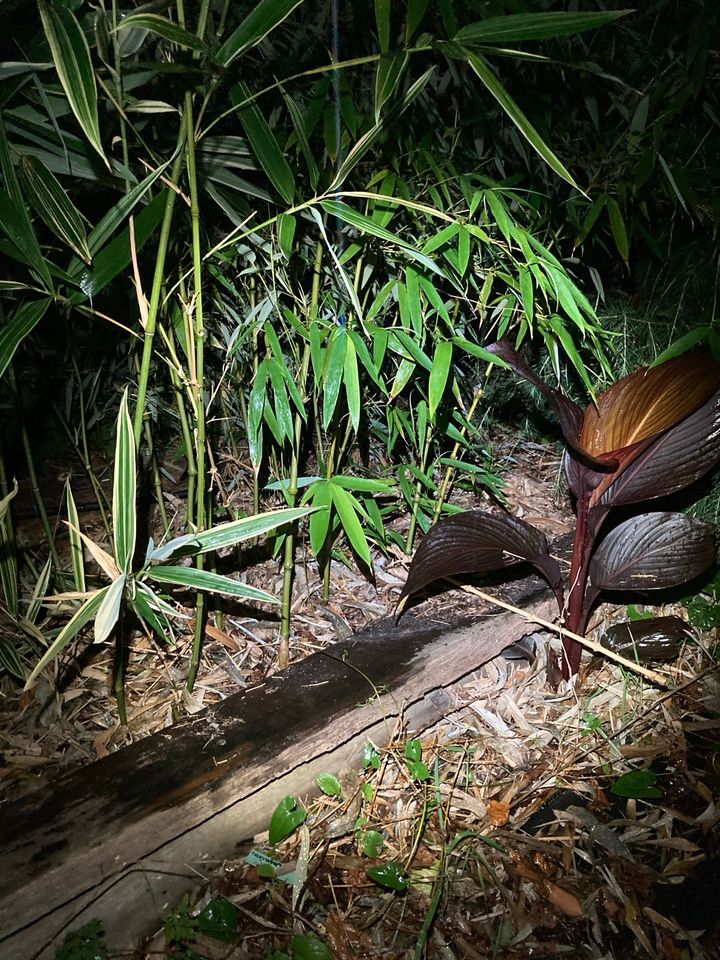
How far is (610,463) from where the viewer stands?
132 centimetres

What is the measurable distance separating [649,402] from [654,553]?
32 cm

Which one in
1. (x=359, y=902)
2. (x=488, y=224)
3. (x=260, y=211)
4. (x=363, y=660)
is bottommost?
(x=359, y=902)

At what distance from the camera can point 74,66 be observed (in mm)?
849

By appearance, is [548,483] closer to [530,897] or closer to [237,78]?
[530,897]

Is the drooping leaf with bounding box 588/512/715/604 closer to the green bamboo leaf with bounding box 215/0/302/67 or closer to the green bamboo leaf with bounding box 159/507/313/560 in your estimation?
the green bamboo leaf with bounding box 159/507/313/560

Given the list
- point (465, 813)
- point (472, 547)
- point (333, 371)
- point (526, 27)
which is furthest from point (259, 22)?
point (465, 813)

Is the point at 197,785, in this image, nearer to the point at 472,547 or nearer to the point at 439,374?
the point at 472,547

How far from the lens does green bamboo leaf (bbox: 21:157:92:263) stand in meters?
0.96

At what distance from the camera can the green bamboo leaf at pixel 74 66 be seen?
2.73 ft

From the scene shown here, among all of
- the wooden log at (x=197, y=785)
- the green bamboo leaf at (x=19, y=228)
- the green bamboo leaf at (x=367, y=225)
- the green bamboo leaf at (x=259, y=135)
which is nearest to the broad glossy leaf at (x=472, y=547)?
the wooden log at (x=197, y=785)

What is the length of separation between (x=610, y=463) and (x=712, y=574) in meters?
0.67

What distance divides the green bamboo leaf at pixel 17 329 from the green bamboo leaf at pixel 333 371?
0.45 m

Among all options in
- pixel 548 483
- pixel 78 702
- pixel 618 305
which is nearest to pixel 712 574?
pixel 548 483

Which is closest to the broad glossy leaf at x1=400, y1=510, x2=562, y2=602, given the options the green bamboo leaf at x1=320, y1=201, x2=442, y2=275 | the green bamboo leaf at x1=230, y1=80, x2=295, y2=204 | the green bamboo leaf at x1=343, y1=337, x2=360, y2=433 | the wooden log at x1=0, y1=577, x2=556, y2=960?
the wooden log at x1=0, y1=577, x2=556, y2=960
